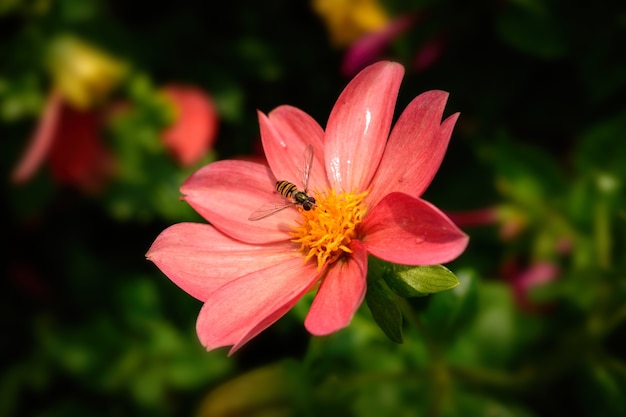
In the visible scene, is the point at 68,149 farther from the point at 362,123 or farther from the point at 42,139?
the point at 362,123

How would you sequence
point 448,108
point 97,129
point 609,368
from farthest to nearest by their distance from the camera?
1. point 97,129
2. point 448,108
3. point 609,368

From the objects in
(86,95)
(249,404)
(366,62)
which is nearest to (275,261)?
(249,404)

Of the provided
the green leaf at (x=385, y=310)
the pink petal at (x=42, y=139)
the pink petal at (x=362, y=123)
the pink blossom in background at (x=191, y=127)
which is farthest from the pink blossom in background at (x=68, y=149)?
the green leaf at (x=385, y=310)

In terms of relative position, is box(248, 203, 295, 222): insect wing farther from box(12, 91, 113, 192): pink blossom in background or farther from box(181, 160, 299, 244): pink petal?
box(12, 91, 113, 192): pink blossom in background

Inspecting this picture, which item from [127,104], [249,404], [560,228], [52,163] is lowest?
[249,404]

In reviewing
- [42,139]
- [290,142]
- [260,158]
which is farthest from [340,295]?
[42,139]

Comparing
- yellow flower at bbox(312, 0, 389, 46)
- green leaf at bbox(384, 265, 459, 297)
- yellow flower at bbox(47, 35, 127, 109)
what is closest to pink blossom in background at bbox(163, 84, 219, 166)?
yellow flower at bbox(47, 35, 127, 109)

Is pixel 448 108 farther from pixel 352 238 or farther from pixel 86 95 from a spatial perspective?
pixel 86 95
